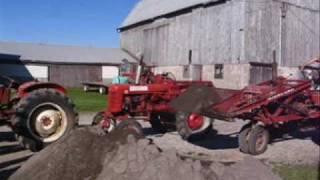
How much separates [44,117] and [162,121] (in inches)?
143

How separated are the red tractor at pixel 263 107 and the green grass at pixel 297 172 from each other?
1.70 metres

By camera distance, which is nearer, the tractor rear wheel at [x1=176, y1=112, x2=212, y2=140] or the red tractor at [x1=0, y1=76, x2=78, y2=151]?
the red tractor at [x1=0, y1=76, x2=78, y2=151]

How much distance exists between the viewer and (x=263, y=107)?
1012 centimetres

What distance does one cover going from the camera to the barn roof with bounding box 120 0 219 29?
99.5 ft

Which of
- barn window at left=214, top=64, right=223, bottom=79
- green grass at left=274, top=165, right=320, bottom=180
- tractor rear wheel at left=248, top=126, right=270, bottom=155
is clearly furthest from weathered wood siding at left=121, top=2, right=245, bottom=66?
green grass at left=274, top=165, right=320, bottom=180

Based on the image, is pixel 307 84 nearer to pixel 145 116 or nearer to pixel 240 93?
pixel 240 93

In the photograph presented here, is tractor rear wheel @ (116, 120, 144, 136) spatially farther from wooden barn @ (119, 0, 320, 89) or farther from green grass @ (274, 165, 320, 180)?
wooden barn @ (119, 0, 320, 89)

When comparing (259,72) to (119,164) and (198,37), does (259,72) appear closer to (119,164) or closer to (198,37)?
(198,37)

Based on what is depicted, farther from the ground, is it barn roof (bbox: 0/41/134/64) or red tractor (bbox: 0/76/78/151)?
barn roof (bbox: 0/41/134/64)

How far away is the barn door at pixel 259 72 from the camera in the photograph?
79.8ft

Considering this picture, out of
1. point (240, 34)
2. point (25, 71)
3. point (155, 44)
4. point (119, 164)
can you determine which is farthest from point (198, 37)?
point (119, 164)

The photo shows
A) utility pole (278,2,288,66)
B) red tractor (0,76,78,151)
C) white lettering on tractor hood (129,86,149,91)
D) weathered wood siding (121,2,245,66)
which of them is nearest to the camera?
red tractor (0,76,78,151)


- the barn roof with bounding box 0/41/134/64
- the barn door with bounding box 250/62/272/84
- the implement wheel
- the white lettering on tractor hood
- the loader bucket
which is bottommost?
the implement wheel

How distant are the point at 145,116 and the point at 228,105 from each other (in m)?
2.54
